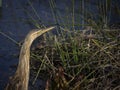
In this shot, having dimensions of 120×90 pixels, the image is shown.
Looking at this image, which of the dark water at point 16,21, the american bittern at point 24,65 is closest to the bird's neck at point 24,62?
the american bittern at point 24,65

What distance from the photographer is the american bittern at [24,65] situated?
261 cm

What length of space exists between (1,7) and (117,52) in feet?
6.49

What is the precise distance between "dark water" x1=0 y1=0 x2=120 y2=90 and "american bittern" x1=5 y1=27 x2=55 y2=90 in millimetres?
611

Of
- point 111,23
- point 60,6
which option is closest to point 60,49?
point 111,23

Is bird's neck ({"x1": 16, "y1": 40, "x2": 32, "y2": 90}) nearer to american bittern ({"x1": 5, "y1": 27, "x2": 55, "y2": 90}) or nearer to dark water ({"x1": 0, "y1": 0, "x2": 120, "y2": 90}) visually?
american bittern ({"x1": 5, "y1": 27, "x2": 55, "y2": 90})

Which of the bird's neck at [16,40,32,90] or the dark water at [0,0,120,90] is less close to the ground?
the dark water at [0,0,120,90]

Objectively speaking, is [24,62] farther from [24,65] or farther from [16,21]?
[16,21]

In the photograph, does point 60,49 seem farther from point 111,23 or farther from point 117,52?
point 111,23

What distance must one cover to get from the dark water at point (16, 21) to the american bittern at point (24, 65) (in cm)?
61

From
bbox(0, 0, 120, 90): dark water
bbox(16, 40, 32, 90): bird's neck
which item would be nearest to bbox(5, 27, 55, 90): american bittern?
bbox(16, 40, 32, 90): bird's neck

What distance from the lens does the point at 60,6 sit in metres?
4.83

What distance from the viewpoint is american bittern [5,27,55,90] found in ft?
8.57

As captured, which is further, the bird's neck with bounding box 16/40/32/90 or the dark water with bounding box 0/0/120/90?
the dark water with bounding box 0/0/120/90

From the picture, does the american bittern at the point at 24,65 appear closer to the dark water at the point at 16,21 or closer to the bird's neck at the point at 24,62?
the bird's neck at the point at 24,62
